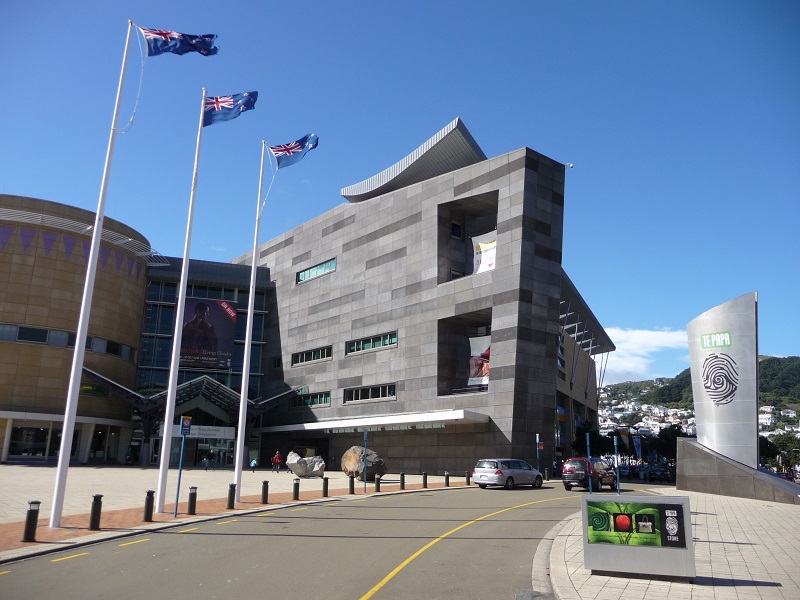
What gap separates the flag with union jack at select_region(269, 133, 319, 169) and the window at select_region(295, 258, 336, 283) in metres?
35.2

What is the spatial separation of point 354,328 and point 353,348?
75.0 inches

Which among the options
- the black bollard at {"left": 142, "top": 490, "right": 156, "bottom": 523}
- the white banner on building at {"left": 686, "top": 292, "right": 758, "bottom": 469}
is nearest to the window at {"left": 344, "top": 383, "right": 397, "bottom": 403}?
the white banner on building at {"left": 686, "top": 292, "right": 758, "bottom": 469}

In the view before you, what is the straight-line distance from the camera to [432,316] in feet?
162

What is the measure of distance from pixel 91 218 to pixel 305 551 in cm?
5078

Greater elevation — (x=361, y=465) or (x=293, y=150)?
(x=293, y=150)

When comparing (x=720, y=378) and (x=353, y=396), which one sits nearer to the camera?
(x=720, y=378)

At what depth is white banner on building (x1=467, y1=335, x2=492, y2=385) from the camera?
47406mm

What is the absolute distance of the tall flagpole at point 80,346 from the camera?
16.2m

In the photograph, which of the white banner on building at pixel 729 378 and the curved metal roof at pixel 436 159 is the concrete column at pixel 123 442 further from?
the white banner on building at pixel 729 378

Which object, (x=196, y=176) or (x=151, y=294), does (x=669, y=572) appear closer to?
(x=196, y=176)

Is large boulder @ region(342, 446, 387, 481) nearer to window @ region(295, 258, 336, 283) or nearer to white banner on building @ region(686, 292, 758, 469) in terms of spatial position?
white banner on building @ region(686, 292, 758, 469)

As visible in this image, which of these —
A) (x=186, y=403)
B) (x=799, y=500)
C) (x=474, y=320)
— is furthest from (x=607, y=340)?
(x=799, y=500)

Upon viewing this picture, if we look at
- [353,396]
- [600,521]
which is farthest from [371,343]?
[600,521]

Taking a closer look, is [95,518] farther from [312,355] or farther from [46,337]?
[312,355]
